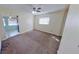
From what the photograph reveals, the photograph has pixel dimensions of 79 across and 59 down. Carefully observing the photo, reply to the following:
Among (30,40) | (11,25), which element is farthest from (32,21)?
(30,40)

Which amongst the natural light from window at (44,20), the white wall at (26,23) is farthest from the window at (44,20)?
the white wall at (26,23)

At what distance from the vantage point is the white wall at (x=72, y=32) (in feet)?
1.78

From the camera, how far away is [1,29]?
0.60 metres

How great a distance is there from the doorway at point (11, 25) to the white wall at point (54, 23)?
182mm

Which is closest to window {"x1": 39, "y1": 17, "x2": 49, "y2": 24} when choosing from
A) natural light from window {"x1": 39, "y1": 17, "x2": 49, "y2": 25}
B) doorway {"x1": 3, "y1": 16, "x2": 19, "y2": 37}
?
natural light from window {"x1": 39, "y1": 17, "x2": 49, "y2": 25}

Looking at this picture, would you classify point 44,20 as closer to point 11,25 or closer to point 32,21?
point 32,21

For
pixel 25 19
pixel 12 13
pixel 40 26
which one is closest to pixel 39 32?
pixel 40 26

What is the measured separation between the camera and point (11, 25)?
1.91 ft

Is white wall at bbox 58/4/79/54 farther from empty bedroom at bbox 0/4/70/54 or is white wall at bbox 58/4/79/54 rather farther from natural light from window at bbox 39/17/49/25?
natural light from window at bbox 39/17/49/25

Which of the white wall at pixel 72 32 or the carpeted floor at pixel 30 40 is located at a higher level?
the white wall at pixel 72 32

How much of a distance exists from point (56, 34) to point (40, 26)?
182mm

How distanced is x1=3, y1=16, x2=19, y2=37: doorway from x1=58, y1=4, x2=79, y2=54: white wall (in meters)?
0.43

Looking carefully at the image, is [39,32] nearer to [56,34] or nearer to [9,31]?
[56,34]

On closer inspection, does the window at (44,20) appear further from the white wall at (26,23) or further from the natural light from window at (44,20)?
the white wall at (26,23)
